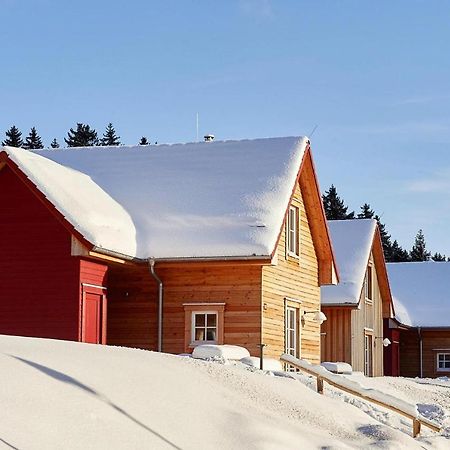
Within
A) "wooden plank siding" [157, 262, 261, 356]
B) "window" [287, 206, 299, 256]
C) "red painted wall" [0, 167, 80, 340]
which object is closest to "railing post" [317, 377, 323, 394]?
"wooden plank siding" [157, 262, 261, 356]

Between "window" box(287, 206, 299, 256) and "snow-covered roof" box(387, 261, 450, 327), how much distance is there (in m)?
16.2

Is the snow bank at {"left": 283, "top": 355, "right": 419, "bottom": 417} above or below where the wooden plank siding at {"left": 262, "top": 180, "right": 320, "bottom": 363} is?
below

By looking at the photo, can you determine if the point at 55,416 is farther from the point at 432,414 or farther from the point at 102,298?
the point at 102,298

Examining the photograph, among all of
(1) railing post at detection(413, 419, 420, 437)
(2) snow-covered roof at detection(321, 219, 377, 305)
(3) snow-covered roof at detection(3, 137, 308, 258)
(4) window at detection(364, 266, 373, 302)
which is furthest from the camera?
(4) window at detection(364, 266, 373, 302)

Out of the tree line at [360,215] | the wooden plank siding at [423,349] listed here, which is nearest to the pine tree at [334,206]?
the tree line at [360,215]

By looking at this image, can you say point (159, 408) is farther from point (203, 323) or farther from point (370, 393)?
point (203, 323)

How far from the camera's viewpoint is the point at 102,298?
25.1m

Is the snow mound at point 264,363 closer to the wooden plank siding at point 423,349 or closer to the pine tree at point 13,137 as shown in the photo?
the wooden plank siding at point 423,349

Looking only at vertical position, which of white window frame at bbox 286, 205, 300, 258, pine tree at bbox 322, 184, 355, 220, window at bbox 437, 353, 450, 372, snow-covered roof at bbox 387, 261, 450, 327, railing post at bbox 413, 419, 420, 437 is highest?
pine tree at bbox 322, 184, 355, 220

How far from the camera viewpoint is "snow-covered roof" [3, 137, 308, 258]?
25.1m

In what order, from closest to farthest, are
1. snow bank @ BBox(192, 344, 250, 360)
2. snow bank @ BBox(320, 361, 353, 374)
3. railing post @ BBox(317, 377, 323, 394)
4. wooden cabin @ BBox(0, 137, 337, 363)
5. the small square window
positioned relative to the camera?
railing post @ BBox(317, 377, 323, 394), snow bank @ BBox(192, 344, 250, 360), wooden cabin @ BBox(0, 137, 337, 363), the small square window, snow bank @ BBox(320, 361, 353, 374)

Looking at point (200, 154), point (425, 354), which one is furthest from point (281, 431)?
point (425, 354)

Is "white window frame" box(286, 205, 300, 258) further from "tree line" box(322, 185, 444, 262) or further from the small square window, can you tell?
"tree line" box(322, 185, 444, 262)

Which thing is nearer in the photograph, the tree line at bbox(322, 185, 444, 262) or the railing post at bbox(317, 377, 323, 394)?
the railing post at bbox(317, 377, 323, 394)
